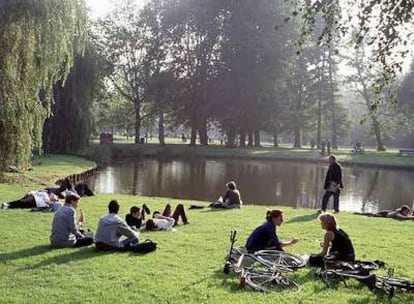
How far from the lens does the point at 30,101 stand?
16547 mm

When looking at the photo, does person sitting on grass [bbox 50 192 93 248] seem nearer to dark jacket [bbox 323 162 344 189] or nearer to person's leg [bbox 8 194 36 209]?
person's leg [bbox 8 194 36 209]

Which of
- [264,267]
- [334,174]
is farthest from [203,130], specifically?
[264,267]

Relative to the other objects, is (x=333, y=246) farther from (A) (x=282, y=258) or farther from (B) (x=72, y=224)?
(B) (x=72, y=224)

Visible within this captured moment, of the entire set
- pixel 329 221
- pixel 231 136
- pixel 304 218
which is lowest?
pixel 304 218

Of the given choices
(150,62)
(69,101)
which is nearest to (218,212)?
(69,101)

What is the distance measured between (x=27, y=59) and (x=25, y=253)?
899 centimetres

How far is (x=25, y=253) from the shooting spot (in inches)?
332

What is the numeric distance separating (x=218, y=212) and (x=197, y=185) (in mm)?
12000

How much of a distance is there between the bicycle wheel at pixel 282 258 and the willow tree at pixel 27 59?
1098cm

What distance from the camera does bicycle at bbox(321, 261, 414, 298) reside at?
Result: 688 centimetres

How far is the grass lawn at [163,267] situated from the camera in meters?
6.50

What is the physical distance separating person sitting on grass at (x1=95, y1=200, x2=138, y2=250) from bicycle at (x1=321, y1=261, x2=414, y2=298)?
11.3ft

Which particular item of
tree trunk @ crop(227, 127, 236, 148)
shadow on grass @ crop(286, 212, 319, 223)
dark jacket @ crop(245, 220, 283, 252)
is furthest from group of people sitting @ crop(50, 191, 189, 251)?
tree trunk @ crop(227, 127, 236, 148)

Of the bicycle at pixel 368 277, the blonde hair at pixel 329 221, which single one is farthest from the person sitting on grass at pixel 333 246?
the bicycle at pixel 368 277
